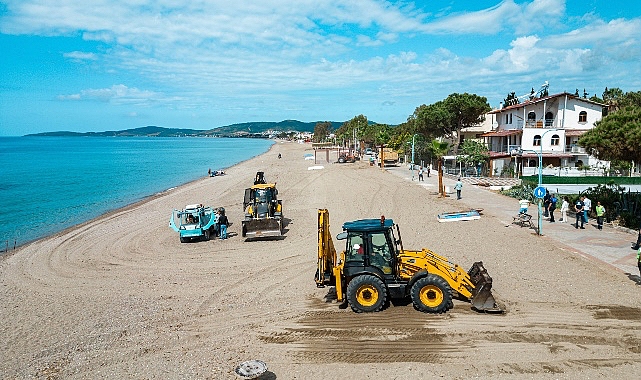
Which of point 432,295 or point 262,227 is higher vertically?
point 262,227

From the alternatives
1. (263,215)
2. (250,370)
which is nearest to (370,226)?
(250,370)

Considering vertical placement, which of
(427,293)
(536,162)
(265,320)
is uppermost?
(536,162)

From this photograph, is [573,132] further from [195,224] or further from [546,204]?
[195,224]

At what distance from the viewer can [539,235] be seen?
17.8 metres

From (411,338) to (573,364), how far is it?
9.18 feet

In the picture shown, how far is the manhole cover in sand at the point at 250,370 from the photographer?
24.6ft

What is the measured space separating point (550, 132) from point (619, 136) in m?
21.9

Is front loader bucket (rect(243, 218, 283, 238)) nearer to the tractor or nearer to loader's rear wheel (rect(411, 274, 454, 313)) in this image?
the tractor

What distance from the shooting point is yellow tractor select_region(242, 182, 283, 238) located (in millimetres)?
18562

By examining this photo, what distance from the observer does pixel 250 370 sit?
763 cm

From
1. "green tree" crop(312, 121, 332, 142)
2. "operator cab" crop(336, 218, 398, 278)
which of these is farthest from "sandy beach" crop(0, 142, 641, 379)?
"green tree" crop(312, 121, 332, 142)

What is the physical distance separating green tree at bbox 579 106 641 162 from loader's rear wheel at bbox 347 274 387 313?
14200 mm

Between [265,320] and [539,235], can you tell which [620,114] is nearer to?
[539,235]

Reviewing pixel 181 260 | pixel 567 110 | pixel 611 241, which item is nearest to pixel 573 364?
pixel 611 241
